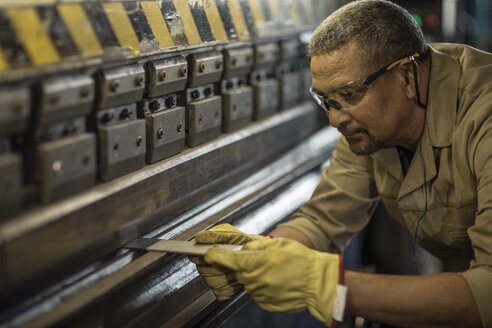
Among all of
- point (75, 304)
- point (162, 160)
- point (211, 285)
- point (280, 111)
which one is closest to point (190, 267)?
point (211, 285)

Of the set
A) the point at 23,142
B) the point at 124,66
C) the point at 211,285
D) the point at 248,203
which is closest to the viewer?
the point at 23,142

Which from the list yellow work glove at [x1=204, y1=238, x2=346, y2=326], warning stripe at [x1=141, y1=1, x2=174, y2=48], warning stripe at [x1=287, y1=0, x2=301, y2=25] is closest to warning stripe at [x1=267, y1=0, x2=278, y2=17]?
warning stripe at [x1=287, y1=0, x2=301, y2=25]

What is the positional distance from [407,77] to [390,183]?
1.22 ft

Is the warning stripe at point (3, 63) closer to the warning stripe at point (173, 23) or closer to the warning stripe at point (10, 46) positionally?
the warning stripe at point (10, 46)

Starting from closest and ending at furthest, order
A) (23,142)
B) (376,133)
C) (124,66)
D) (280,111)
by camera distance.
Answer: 1. (23,142)
2. (124,66)
3. (376,133)
4. (280,111)

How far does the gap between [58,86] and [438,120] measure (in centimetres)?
109

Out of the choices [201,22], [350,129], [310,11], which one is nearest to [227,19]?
[201,22]

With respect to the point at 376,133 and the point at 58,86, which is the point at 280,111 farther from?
the point at 58,86

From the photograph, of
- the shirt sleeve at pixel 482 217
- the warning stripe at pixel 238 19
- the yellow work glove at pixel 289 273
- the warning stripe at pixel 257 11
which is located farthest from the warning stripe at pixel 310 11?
the yellow work glove at pixel 289 273

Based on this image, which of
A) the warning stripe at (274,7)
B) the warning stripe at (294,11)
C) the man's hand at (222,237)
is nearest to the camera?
the man's hand at (222,237)

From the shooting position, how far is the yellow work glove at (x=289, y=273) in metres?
1.34

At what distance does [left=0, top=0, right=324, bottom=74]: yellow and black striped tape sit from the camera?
41.9 inches

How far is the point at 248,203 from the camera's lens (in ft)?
6.16

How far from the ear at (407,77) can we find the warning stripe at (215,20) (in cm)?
54
